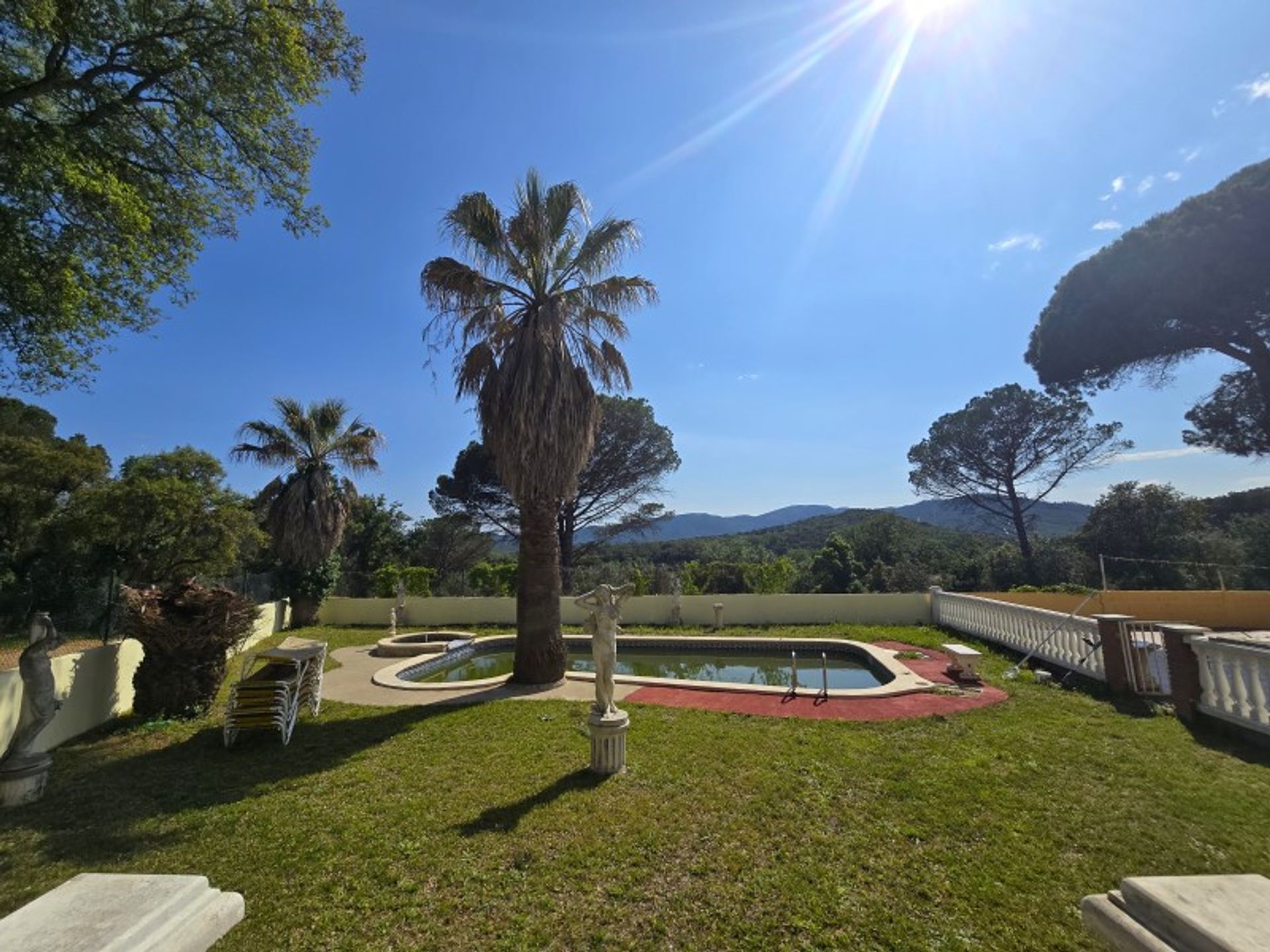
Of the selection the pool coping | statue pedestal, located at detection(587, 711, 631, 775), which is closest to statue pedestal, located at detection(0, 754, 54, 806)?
the pool coping

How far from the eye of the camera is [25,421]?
71.4 ft

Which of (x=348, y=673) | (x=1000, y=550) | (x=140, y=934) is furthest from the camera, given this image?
(x=1000, y=550)

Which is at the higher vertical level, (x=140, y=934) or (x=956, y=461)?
(x=956, y=461)

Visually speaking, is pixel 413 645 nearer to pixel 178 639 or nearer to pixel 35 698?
pixel 178 639

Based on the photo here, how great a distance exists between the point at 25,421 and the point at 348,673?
21.7 meters

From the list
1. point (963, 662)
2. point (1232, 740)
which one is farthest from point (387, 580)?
point (1232, 740)

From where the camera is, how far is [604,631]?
5.89 metres

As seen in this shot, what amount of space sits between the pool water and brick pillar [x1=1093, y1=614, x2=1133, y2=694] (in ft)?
10.3

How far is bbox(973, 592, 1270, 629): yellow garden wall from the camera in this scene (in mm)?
12305

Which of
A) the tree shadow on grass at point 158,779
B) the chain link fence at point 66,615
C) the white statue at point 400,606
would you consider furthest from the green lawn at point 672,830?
the white statue at point 400,606

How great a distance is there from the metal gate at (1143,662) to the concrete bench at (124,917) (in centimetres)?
969

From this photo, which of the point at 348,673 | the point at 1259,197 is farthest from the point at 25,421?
the point at 1259,197

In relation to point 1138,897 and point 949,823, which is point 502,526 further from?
point 1138,897

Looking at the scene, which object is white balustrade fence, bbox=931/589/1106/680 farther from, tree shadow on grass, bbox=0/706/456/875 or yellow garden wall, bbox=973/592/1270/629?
tree shadow on grass, bbox=0/706/456/875
